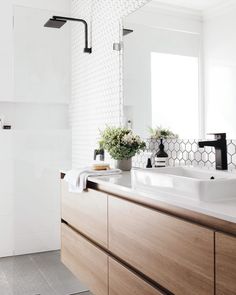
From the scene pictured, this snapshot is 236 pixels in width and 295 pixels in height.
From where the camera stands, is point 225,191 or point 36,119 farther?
point 36,119

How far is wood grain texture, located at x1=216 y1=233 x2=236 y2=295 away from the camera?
3.51 ft

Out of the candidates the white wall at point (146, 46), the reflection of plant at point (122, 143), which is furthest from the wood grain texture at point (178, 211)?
the white wall at point (146, 46)

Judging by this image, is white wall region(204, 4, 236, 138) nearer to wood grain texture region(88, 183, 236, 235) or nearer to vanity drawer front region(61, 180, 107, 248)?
wood grain texture region(88, 183, 236, 235)

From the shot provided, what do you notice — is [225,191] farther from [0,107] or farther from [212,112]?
[0,107]

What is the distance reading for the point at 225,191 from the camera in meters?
1.33

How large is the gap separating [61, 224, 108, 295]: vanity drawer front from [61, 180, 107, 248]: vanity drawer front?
0.06 m

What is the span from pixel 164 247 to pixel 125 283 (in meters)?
0.42

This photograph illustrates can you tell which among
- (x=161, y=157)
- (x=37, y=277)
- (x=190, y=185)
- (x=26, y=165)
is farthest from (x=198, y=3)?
(x=37, y=277)

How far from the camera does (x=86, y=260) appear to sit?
2207mm

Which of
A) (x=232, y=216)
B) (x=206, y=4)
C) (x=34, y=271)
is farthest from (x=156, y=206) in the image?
(x=34, y=271)

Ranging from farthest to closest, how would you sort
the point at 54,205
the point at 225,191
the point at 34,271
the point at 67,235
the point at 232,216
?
the point at 54,205 → the point at 34,271 → the point at 67,235 → the point at 225,191 → the point at 232,216

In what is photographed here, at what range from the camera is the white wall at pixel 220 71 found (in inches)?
72.6

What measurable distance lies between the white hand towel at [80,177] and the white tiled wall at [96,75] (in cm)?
65

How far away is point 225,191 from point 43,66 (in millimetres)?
2762
